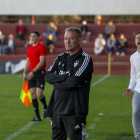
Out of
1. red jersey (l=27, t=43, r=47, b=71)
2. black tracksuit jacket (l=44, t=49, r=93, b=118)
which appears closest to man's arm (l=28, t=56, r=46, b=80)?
red jersey (l=27, t=43, r=47, b=71)

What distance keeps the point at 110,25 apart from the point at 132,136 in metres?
22.0

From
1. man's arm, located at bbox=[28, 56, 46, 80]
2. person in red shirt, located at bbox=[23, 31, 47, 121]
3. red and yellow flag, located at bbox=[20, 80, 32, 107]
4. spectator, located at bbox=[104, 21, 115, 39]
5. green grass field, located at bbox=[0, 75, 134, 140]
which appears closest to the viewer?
green grass field, located at bbox=[0, 75, 134, 140]

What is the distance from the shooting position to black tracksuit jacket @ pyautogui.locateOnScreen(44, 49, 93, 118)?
4086 millimetres

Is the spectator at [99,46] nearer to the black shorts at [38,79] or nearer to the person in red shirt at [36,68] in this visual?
the person in red shirt at [36,68]

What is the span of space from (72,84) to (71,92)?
4.7 inches

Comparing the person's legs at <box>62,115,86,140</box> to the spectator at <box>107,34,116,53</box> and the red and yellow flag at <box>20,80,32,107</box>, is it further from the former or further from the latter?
the spectator at <box>107,34,116,53</box>

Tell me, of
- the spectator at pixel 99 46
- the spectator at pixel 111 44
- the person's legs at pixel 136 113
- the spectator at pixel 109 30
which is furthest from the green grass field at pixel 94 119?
the spectator at pixel 109 30

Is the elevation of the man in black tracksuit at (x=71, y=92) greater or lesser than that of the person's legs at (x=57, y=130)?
greater

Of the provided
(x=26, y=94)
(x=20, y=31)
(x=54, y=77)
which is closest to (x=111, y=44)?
(x=20, y=31)

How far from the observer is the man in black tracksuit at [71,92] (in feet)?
13.4

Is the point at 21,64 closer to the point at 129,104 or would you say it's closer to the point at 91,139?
the point at 129,104

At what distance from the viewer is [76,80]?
4078 mm

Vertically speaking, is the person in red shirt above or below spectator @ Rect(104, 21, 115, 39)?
below

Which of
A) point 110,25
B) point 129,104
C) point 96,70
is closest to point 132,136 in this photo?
point 129,104
